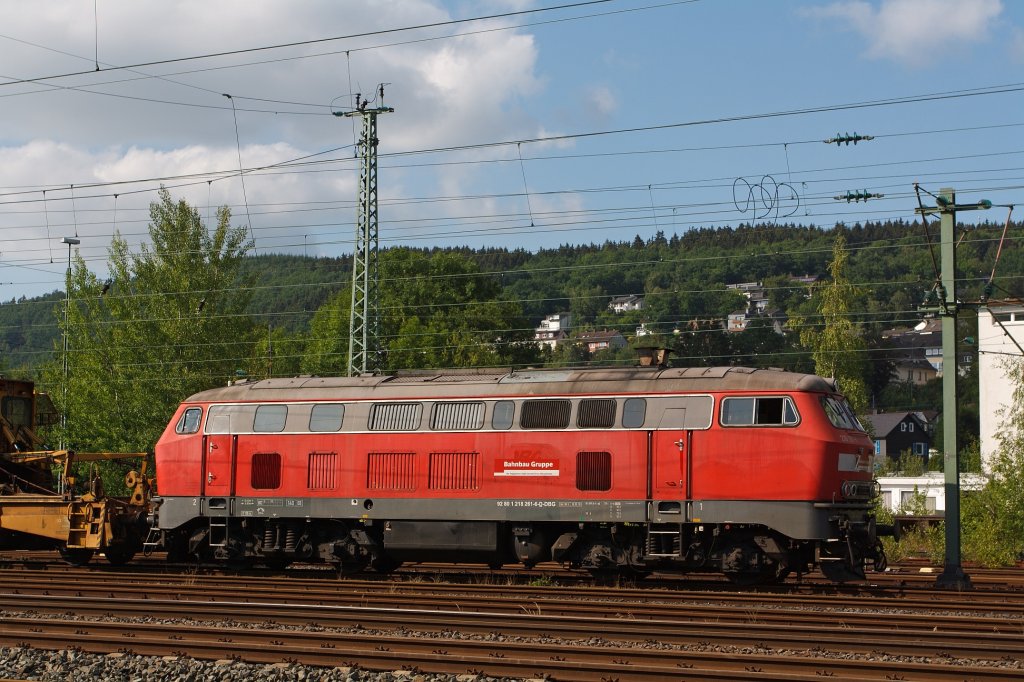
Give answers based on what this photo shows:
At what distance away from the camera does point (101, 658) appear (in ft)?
43.4

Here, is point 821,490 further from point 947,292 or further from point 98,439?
point 98,439

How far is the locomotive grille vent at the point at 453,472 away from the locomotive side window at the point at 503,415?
0.70 m

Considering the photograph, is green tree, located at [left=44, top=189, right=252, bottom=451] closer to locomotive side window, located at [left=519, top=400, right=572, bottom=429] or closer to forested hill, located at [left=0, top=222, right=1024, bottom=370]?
locomotive side window, located at [left=519, top=400, right=572, bottom=429]

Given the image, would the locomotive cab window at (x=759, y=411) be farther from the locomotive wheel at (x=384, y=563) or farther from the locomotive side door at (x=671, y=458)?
the locomotive wheel at (x=384, y=563)

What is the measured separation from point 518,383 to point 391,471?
320 centimetres

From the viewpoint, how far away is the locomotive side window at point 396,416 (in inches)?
872

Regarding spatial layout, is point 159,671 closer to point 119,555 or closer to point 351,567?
point 351,567

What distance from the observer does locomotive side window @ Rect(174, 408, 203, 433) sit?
24.3 m

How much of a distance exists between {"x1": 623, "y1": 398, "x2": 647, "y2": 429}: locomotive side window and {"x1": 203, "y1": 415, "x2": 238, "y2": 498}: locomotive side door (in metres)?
8.69

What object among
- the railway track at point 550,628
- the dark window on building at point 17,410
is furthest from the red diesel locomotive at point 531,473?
the dark window on building at point 17,410

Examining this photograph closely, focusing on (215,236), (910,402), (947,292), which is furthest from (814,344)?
(910,402)

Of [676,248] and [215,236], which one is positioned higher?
[676,248]

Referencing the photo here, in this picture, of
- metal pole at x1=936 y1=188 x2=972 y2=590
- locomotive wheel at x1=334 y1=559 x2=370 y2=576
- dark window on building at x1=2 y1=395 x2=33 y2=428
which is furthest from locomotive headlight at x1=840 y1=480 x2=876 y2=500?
dark window on building at x1=2 y1=395 x2=33 y2=428

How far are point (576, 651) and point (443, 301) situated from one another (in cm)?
6554
